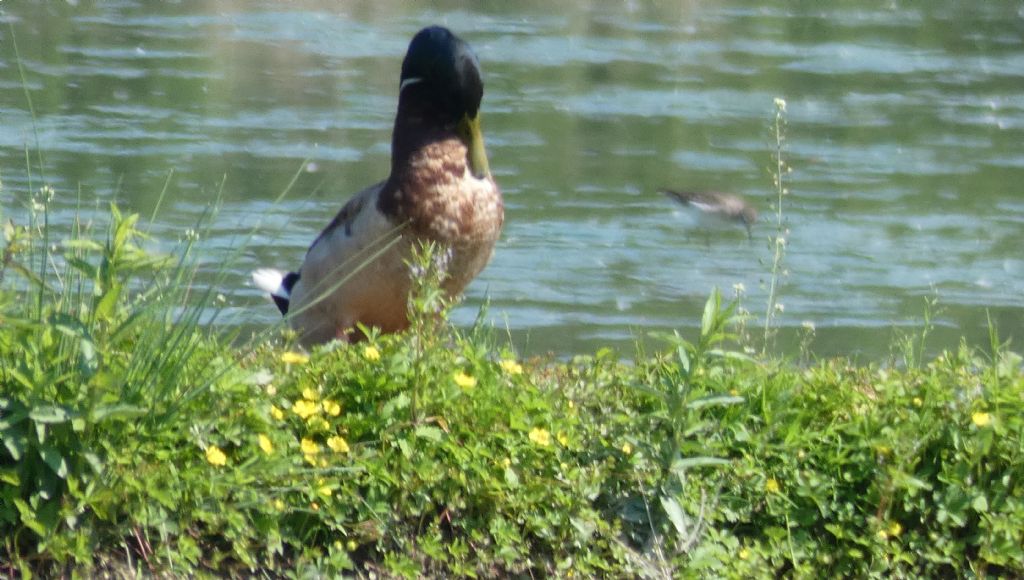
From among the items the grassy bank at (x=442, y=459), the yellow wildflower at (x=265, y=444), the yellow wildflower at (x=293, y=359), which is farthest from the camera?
the yellow wildflower at (x=293, y=359)

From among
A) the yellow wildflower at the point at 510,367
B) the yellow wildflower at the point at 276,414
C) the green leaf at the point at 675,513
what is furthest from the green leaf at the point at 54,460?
the green leaf at the point at 675,513

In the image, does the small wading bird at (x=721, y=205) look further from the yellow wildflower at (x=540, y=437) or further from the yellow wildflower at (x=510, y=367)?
the yellow wildflower at (x=540, y=437)

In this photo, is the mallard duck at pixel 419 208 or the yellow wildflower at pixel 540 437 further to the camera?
the mallard duck at pixel 419 208

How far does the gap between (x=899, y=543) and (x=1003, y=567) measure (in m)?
0.27

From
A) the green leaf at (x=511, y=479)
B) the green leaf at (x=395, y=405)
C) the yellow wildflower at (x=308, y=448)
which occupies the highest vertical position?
the green leaf at (x=395, y=405)

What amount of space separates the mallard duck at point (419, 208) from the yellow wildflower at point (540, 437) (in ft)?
6.36

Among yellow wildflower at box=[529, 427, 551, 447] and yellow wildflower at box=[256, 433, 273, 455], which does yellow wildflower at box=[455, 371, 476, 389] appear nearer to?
yellow wildflower at box=[529, 427, 551, 447]

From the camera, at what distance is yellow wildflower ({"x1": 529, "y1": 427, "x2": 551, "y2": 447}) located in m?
4.12

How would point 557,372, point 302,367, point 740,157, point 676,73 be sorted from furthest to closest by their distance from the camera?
point 676,73, point 740,157, point 557,372, point 302,367

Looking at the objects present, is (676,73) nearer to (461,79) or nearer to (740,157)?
(740,157)

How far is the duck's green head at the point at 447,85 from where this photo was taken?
6.29 metres

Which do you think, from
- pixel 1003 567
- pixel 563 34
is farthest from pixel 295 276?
pixel 563 34

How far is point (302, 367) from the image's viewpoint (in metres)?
4.41

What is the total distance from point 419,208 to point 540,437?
2.14m
